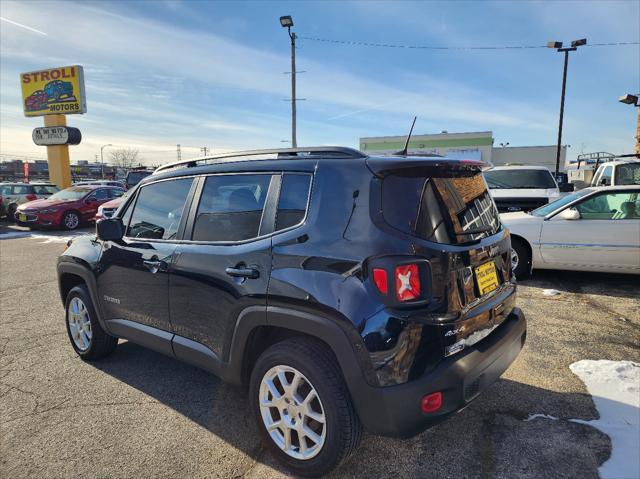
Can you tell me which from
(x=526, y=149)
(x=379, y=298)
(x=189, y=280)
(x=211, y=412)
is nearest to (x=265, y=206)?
(x=189, y=280)

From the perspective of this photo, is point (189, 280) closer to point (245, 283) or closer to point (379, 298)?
point (245, 283)

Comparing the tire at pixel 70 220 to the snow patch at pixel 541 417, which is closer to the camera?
the snow patch at pixel 541 417

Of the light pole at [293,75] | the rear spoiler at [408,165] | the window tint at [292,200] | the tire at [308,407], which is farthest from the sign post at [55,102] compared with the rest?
the rear spoiler at [408,165]

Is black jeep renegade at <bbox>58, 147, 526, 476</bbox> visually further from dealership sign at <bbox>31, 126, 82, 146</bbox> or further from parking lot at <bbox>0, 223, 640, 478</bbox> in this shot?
dealership sign at <bbox>31, 126, 82, 146</bbox>

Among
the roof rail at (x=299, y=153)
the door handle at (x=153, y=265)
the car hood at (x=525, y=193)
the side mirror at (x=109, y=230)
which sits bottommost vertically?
the door handle at (x=153, y=265)

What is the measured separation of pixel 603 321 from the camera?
476 centimetres

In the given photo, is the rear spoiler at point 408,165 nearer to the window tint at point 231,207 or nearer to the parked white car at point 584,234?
the window tint at point 231,207

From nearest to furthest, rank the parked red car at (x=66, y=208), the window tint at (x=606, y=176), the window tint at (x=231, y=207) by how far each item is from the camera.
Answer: the window tint at (x=231, y=207) → the window tint at (x=606, y=176) → the parked red car at (x=66, y=208)

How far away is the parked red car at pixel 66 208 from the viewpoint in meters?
14.6

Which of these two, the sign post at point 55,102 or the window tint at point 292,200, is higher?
the sign post at point 55,102

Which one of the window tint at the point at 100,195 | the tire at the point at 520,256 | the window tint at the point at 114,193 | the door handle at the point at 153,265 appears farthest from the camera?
the window tint at the point at 114,193

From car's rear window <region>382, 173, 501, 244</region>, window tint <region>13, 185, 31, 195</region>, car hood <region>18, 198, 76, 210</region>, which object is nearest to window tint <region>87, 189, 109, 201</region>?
car hood <region>18, 198, 76, 210</region>

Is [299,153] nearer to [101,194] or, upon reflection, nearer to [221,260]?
[221,260]

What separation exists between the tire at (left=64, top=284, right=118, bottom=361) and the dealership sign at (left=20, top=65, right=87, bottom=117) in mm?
23154
